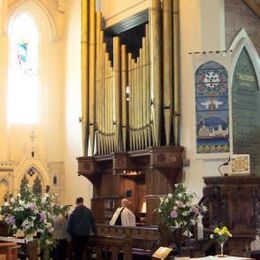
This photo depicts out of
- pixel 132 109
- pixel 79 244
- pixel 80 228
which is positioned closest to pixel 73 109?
pixel 132 109

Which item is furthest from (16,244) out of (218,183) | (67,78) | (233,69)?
(67,78)

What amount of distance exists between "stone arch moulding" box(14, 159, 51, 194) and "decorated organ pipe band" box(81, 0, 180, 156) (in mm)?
2009

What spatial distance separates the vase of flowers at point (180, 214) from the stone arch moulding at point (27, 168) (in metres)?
Answer: 7.37

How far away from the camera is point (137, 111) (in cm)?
1439

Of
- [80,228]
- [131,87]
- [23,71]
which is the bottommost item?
[80,228]

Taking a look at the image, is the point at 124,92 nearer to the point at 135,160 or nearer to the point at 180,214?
the point at 135,160

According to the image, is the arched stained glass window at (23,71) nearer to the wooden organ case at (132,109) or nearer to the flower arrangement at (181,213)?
the wooden organ case at (132,109)

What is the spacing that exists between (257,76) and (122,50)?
131 inches

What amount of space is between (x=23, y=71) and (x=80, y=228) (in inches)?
288

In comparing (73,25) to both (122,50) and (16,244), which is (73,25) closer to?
(122,50)

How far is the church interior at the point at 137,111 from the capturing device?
37.7ft

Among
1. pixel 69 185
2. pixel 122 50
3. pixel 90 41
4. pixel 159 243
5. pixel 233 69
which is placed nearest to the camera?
pixel 159 243

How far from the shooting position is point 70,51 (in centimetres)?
1792

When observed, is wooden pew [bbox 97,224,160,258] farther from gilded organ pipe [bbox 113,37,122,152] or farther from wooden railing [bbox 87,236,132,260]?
gilded organ pipe [bbox 113,37,122,152]
